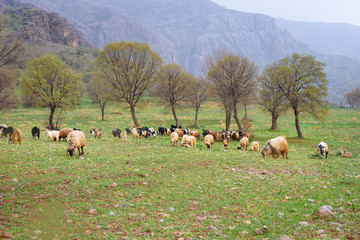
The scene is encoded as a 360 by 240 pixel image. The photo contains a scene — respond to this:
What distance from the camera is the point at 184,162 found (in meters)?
13.7

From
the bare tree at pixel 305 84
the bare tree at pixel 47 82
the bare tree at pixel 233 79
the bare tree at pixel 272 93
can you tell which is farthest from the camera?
the bare tree at pixel 272 93

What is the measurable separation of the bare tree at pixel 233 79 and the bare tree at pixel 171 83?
718cm

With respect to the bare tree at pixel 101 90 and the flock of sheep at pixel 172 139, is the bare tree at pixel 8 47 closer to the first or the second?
the flock of sheep at pixel 172 139

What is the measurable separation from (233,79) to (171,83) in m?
11.1

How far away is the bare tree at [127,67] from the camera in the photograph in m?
33.1

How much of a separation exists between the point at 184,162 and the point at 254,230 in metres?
7.68

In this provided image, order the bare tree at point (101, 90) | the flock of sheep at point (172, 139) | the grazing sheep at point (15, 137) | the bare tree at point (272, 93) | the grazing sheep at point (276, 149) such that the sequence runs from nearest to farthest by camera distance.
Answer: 1. the flock of sheep at point (172, 139)
2. the grazing sheep at point (15, 137)
3. the grazing sheep at point (276, 149)
4. the bare tree at point (272, 93)
5. the bare tree at point (101, 90)

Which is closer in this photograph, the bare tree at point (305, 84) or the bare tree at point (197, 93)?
the bare tree at point (305, 84)

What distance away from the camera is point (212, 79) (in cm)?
3312

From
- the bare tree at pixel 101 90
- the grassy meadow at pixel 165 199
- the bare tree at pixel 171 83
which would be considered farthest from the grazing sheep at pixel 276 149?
the bare tree at pixel 101 90

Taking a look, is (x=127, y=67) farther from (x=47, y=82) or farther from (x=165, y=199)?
(x=165, y=199)

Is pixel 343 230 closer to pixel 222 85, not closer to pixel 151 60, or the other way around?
pixel 222 85

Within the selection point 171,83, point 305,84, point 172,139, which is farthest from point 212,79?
point 172,139

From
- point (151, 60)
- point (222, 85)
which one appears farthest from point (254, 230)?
point (151, 60)
